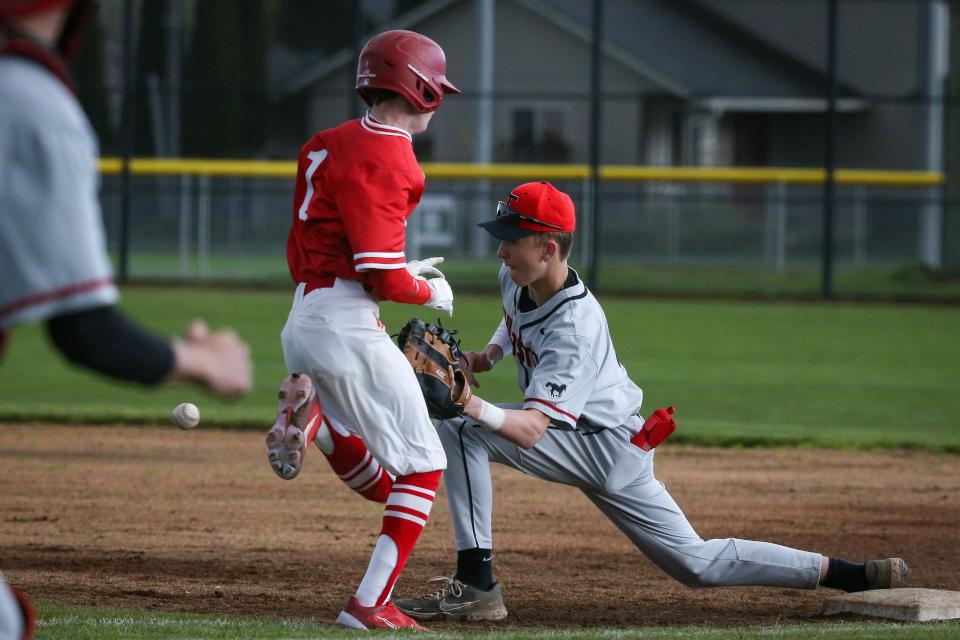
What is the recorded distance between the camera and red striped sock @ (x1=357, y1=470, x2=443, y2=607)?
13.4 feet

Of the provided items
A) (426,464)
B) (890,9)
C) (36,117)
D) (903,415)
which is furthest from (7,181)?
(890,9)

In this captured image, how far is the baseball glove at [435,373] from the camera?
4066 millimetres

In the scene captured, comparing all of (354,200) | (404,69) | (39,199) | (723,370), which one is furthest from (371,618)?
(723,370)

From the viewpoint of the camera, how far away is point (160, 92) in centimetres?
2222

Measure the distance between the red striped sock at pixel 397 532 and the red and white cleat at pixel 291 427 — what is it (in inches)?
13.8

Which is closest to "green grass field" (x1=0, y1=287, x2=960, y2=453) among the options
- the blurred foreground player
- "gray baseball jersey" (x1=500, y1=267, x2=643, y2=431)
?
"gray baseball jersey" (x1=500, y1=267, x2=643, y2=431)

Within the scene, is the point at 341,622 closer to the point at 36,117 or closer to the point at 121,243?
the point at 36,117

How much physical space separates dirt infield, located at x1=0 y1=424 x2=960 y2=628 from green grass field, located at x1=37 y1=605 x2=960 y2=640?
31 cm

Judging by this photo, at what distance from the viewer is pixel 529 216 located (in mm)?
4445

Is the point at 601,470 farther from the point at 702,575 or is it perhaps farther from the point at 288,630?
the point at 288,630

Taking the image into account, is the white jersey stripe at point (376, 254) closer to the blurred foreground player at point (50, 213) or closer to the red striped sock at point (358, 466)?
the red striped sock at point (358, 466)

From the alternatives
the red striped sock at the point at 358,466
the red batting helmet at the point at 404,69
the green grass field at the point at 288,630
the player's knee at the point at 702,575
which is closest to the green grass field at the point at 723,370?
the red striped sock at the point at 358,466

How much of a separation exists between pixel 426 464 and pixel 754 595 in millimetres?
1778

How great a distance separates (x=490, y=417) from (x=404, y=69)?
46.3 inches
